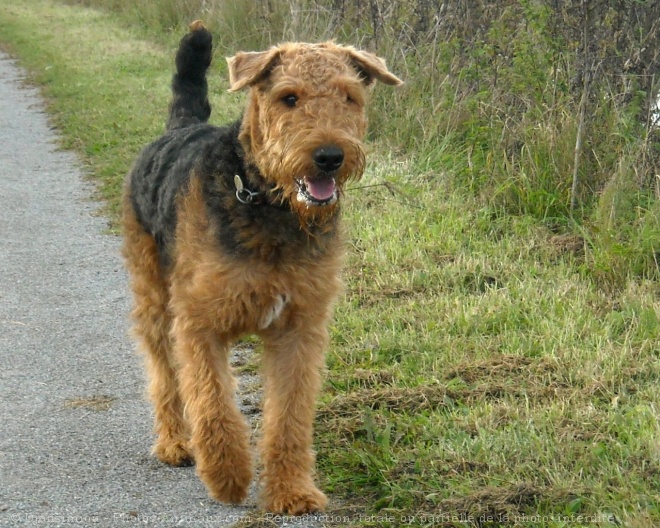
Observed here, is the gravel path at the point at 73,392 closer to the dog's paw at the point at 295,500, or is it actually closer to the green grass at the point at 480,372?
the dog's paw at the point at 295,500

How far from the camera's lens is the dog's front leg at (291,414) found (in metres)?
3.54

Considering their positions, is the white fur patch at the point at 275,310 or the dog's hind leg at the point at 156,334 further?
the dog's hind leg at the point at 156,334

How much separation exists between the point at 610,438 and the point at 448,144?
4276 millimetres

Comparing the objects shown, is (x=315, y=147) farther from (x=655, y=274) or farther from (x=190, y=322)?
(x=655, y=274)

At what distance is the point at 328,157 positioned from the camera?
11.2 feet

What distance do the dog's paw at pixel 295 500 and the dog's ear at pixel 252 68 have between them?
1444 millimetres

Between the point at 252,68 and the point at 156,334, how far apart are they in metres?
1.23

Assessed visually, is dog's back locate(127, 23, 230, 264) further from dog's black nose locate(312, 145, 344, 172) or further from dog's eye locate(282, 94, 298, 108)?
dog's black nose locate(312, 145, 344, 172)

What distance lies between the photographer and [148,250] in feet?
14.3

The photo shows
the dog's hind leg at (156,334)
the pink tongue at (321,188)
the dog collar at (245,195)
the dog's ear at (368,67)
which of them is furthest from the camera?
the dog's hind leg at (156,334)

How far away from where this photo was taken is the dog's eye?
3.60 meters

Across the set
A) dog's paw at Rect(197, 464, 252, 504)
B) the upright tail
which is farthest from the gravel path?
the upright tail

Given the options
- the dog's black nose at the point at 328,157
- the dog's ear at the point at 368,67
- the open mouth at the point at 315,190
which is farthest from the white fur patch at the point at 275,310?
the dog's ear at the point at 368,67

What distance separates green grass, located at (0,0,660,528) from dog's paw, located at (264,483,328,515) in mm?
63
